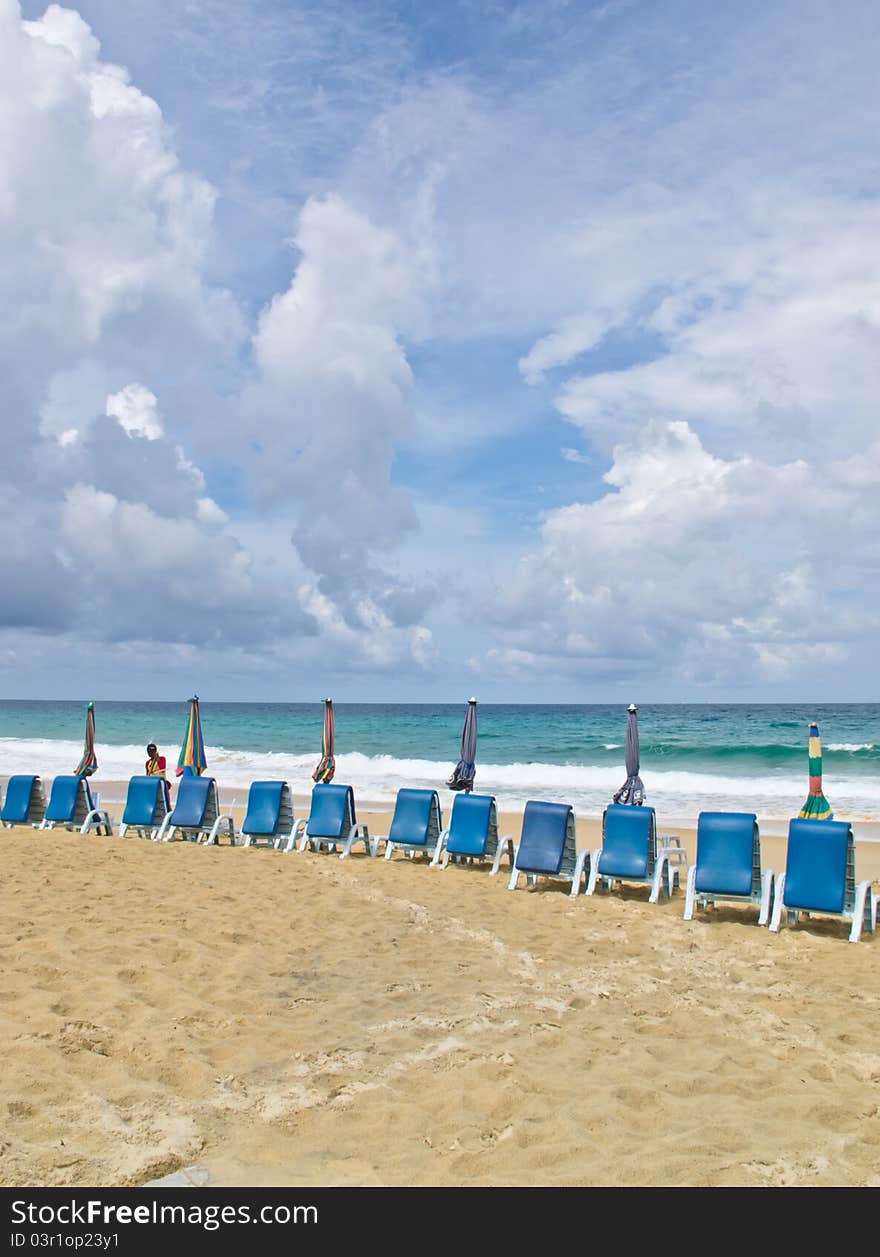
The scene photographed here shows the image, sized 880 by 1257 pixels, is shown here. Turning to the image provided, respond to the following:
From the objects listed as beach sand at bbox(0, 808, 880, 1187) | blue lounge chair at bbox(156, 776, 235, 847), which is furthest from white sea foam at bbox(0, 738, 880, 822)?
beach sand at bbox(0, 808, 880, 1187)

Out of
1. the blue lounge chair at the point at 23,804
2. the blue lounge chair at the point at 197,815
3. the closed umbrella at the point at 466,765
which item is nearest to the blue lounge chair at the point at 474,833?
the closed umbrella at the point at 466,765

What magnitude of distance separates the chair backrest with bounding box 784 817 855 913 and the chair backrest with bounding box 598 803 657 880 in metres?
1.53

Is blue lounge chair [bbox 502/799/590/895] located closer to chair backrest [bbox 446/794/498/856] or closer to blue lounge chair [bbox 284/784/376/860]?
chair backrest [bbox 446/794/498/856]

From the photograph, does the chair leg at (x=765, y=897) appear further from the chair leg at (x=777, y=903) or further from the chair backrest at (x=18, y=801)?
the chair backrest at (x=18, y=801)

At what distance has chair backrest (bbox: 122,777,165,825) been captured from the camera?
1267cm

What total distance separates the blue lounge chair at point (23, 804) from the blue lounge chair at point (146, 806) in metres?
1.70

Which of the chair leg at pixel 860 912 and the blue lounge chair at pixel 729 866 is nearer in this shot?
the chair leg at pixel 860 912

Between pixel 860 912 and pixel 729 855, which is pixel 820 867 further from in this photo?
pixel 729 855

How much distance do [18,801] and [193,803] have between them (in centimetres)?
309

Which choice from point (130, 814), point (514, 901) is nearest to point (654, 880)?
point (514, 901)

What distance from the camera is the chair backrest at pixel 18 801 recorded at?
13500 mm

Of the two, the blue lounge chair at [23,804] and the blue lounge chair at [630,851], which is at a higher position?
the blue lounge chair at [630,851]
